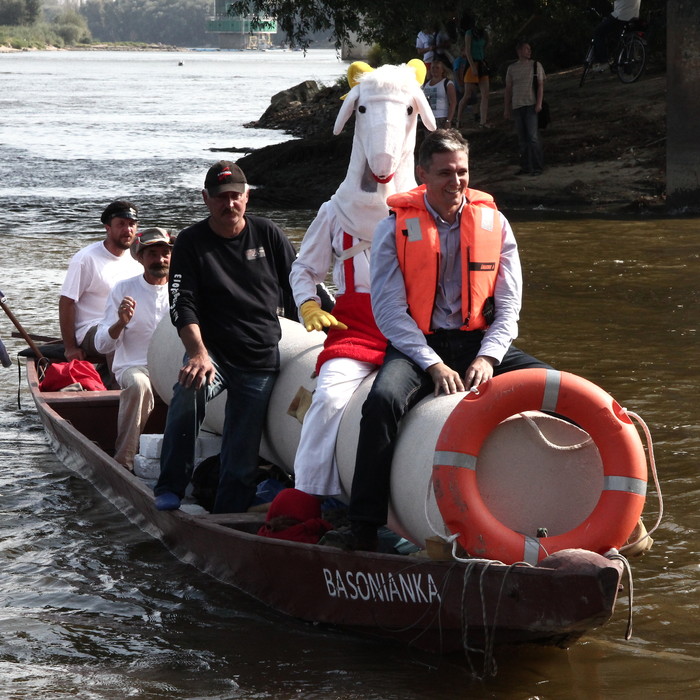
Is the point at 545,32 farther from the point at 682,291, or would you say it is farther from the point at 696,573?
the point at 696,573

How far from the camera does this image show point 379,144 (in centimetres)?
680

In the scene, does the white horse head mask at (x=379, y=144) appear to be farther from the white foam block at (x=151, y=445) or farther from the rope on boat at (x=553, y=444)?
the white foam block at (x=151, y=445)

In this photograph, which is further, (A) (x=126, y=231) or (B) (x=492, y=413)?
(A) (x=126, y=231)

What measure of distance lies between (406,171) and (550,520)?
→ 2270 millimetres

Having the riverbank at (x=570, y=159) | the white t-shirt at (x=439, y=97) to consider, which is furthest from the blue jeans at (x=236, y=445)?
the riverbank at (x=570, y=159)

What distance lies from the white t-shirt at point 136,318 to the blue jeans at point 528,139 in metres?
13.7

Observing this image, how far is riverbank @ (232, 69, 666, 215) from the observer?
71.4ft

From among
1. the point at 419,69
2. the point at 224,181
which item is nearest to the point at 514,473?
the point at 224,181

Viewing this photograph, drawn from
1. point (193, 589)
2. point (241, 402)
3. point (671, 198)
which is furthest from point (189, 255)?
point (671, 198)

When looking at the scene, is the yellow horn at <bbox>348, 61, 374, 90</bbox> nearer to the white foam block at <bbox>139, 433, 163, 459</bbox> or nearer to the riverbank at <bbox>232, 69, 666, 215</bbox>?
the white foam block at <bbox>139, 433, 163, 459</bbox>

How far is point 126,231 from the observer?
32.1 ft

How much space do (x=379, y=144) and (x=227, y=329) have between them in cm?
127

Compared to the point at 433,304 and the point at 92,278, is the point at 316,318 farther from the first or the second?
the point at 92,278

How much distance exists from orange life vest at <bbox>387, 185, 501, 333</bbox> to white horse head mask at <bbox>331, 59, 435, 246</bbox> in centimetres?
74
